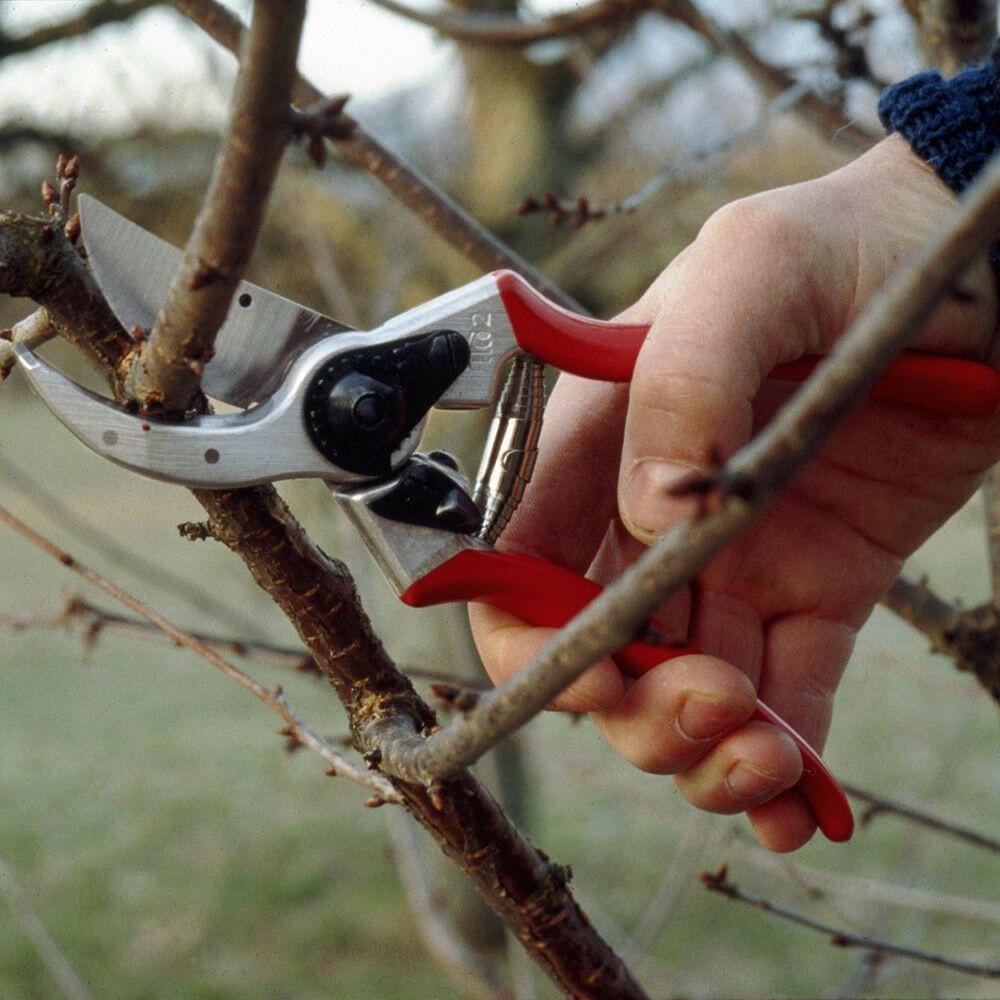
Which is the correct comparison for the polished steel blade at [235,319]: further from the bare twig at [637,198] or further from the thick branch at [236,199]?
the bare twig at [637,198]

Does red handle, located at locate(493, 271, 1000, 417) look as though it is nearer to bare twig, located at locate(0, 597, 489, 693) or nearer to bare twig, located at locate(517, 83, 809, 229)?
bare twig, located at locate(517, 83, 809, 229)

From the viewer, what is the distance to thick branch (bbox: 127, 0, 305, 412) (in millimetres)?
560

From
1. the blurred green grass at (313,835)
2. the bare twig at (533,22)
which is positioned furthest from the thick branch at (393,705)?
the blurred green grass at (313,835)

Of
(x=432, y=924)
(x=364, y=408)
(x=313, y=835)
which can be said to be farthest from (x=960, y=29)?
(x=313, y=835)

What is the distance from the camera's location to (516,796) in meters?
4.12

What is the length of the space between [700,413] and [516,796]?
128 inches

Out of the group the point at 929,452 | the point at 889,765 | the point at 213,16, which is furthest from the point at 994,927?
the point at 213,16

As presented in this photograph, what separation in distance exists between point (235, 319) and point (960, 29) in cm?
107

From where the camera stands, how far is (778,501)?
1518 millimetres

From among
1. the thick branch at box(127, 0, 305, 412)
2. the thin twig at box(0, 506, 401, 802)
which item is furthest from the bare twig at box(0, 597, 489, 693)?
the thick branch at box(127, 0, 305, 412)

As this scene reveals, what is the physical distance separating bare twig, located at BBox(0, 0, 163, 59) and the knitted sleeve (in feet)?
7.62

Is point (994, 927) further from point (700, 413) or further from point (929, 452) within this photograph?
point (700, 413)

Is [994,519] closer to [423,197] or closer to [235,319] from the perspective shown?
[423,197]

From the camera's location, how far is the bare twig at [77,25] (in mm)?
2871
